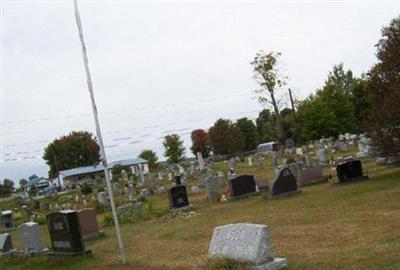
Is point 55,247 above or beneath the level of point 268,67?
beneath

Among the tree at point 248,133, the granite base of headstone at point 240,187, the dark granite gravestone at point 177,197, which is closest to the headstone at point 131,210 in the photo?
the dark granite gravestone at point 177,197

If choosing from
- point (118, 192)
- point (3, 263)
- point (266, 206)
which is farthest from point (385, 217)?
point (118, 192)

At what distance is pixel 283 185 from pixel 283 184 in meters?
0.03

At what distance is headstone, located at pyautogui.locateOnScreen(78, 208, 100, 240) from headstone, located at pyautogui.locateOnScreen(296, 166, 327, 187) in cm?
856

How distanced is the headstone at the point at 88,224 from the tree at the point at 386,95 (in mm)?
9214

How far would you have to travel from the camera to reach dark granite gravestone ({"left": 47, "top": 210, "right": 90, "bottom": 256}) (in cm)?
1284

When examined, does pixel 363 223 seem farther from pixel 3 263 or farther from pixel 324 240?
pixel 3 263

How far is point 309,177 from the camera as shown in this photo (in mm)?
21859

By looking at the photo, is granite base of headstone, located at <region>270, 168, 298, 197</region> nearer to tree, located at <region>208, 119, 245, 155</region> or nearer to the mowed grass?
the mowed grass

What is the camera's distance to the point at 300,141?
6438 cm

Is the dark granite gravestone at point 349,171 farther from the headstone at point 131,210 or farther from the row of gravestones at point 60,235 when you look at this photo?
the row of gravestones at point 60,235

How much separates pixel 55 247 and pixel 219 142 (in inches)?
2806

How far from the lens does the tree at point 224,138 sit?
84.4 m

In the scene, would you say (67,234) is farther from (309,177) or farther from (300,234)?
(309,177)
